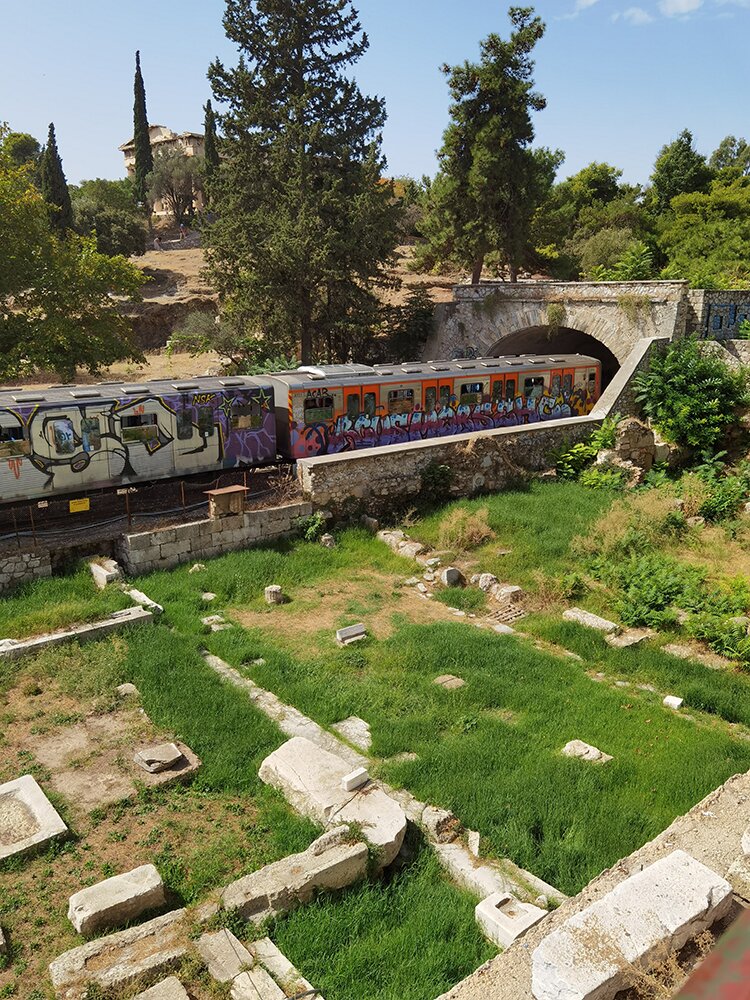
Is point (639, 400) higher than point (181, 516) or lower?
higher

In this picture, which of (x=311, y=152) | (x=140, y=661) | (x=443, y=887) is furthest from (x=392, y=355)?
(x=443, y=887)

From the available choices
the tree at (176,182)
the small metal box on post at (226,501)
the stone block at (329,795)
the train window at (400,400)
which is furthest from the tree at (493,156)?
the tree at (176,182)

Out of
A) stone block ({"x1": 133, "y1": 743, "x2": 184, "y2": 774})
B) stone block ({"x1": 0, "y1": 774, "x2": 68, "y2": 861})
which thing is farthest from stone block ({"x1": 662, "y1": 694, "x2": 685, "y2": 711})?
stone block ({"x1": 0, "y1": 774, "x2": 68, "y2": 861})

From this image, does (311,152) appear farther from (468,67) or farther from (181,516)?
(181,516)

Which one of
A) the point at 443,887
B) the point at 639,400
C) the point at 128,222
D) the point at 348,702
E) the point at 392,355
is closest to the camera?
the point at 443,887

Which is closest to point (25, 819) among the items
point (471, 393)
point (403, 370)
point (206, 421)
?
point (206, 421)

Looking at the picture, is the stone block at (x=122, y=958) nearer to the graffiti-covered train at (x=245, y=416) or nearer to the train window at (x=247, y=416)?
the graffiti-covered train at (x=245, y=416)

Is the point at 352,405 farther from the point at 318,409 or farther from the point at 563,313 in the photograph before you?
the point at 563,313
